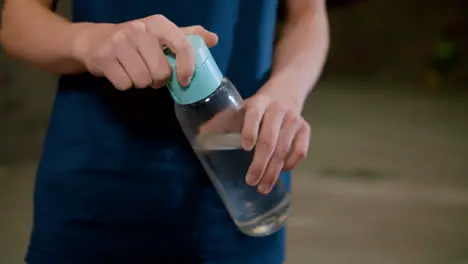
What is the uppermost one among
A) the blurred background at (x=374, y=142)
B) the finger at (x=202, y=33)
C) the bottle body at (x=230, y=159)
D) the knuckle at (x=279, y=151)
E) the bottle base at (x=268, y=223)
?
the finger at (x=202, y=33)

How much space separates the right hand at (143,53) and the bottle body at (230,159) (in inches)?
2.1

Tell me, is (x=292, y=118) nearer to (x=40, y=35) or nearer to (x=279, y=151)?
(x=279, y=151)

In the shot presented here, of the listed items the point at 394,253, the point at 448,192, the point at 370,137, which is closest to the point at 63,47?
the point at 394,253

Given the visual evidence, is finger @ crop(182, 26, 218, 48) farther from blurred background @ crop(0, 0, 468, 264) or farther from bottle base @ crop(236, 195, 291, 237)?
blurred background @ crop(0, 0, 468, 264)

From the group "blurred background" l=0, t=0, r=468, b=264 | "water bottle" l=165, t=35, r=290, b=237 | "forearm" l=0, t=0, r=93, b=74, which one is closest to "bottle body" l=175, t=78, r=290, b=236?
"water bottle" l=165, t=35, r=290, b=237

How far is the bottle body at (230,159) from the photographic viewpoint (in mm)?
549

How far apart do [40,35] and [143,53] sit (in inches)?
5.0

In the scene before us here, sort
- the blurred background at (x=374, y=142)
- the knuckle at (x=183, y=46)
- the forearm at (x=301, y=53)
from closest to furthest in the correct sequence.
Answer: the knuckle at (x=183, y=46) < the forearm at (x=301, y=53) < the blurred background at (x=374, y=142)

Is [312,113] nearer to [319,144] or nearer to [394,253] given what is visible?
[319,144]

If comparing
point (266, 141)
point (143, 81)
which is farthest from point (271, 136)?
point (143, 81)

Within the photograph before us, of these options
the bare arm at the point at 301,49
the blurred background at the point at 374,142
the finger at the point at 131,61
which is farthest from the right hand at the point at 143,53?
the blurred background at the point at 374,142

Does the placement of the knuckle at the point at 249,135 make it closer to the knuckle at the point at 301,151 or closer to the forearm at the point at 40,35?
the knuckle at the point at 301,151

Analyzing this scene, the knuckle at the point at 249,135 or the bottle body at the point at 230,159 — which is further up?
the knuckle at the point at 249,135

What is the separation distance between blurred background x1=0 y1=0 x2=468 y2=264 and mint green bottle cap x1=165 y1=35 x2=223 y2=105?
88 centimetres
